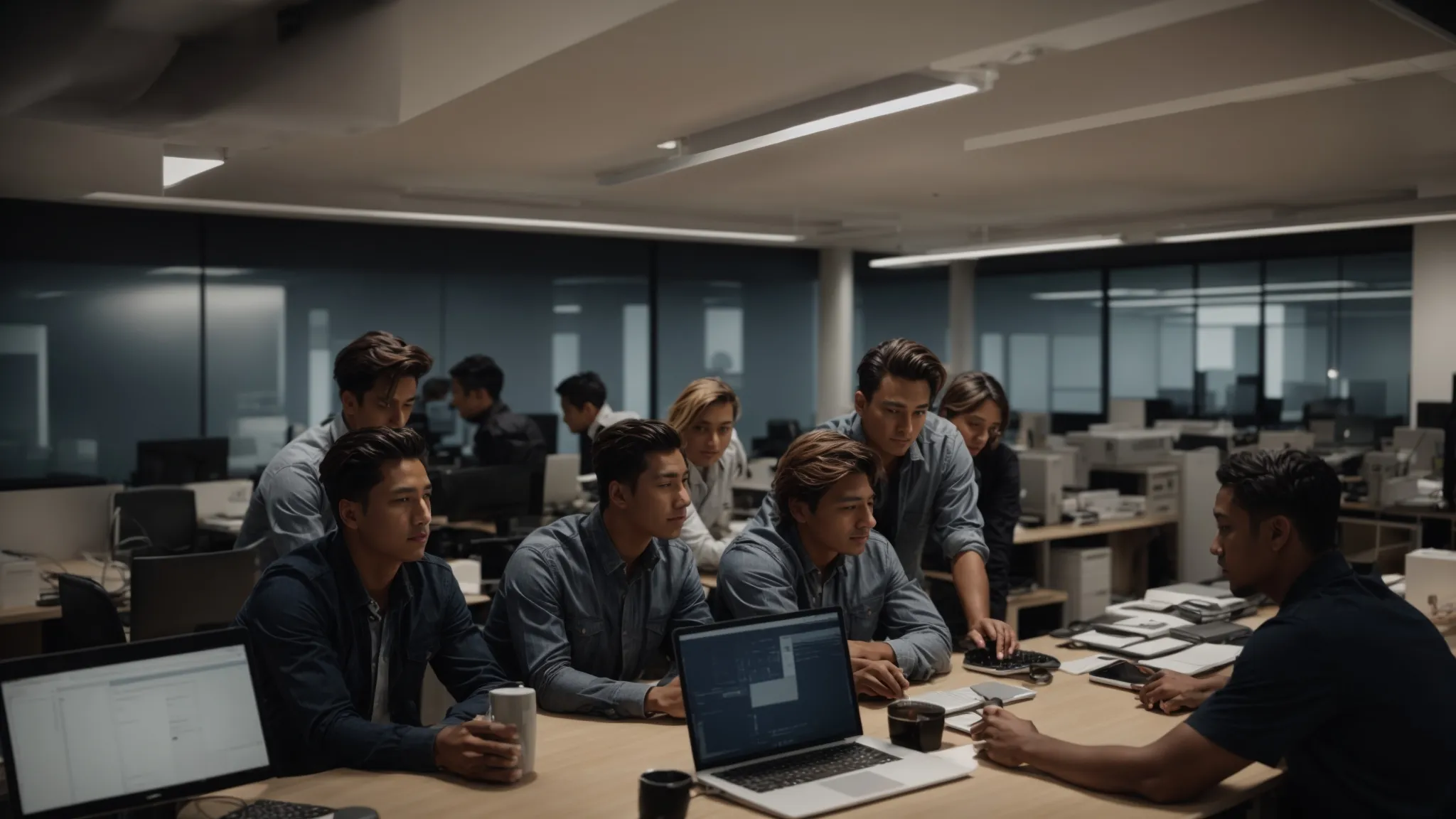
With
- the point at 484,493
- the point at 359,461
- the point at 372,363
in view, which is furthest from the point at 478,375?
the point at 359,461

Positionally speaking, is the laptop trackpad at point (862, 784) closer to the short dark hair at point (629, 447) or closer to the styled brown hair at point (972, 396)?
the short dark hair at point (629, 447)

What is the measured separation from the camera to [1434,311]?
9359 mm

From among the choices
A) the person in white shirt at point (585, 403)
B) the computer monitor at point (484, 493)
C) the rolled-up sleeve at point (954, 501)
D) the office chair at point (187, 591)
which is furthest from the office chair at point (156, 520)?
the rolled-up sleeve at point (954, 501)

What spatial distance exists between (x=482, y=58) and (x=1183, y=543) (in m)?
5.92

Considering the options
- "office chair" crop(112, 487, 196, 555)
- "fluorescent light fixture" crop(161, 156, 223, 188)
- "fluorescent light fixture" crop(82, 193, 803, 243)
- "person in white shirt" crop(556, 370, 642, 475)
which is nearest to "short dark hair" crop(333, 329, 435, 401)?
"office chair" crop(112, 487, 196, 555)

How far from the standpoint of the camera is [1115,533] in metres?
7.75

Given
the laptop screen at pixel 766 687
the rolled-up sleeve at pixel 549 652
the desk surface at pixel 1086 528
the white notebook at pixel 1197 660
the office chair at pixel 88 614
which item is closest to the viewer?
the laptop screen at pixel 766 687

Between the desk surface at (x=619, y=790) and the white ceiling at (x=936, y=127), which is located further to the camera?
the white ceiling at (x=936, y=127)

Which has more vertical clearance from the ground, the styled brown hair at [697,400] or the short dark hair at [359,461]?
the styled brown hair at [697,400]

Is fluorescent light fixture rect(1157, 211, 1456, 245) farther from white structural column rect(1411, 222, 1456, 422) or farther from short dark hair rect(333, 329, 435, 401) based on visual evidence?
short dark hair rect(333, 329, 435, 401)

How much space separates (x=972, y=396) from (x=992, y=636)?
1515 millimetres

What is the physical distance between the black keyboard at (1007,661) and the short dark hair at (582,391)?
410 cm

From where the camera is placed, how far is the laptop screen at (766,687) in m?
2.26

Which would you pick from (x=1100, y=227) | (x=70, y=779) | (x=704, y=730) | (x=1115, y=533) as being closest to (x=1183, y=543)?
(x=1115, y=533)
